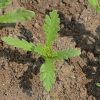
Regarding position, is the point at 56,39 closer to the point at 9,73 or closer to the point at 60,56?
the point at 60,56

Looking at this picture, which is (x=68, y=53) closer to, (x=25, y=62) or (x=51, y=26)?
(x=51, y=26)

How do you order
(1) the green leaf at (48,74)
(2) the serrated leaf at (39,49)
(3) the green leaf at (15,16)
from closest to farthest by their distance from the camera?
1. (1) the green leaf at (48,74)
2. (2) the serrated leaf at (39,49)
3. (3) the green leaf at (15,16)

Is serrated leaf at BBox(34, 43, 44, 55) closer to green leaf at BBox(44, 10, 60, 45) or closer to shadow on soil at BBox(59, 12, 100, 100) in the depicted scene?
green leaf at BBox(44, 10, 60, 45)

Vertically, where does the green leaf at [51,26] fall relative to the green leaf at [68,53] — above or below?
above

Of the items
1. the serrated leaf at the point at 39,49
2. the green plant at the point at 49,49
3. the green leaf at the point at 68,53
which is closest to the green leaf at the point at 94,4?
the green plant at the point at 49,49

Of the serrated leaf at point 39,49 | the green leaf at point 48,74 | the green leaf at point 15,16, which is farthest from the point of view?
the green leaf at point 15,16

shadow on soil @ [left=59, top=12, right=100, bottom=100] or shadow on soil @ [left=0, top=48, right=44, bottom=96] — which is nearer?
shadow on soil @ [left=0, top=48, right=44, bottom=96]

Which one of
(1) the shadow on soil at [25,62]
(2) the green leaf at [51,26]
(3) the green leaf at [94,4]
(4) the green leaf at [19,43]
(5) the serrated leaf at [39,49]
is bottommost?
(1) the shadow on soil at [25,62]

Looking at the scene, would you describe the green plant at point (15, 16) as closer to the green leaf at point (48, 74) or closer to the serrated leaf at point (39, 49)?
the serrated leaf at point (39, 49)

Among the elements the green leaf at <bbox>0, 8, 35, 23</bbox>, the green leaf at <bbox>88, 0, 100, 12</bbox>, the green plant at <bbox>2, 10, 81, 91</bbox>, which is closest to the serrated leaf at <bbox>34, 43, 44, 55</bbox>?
the green plant at <bbox>2, 10, 81, 91</bbox>
